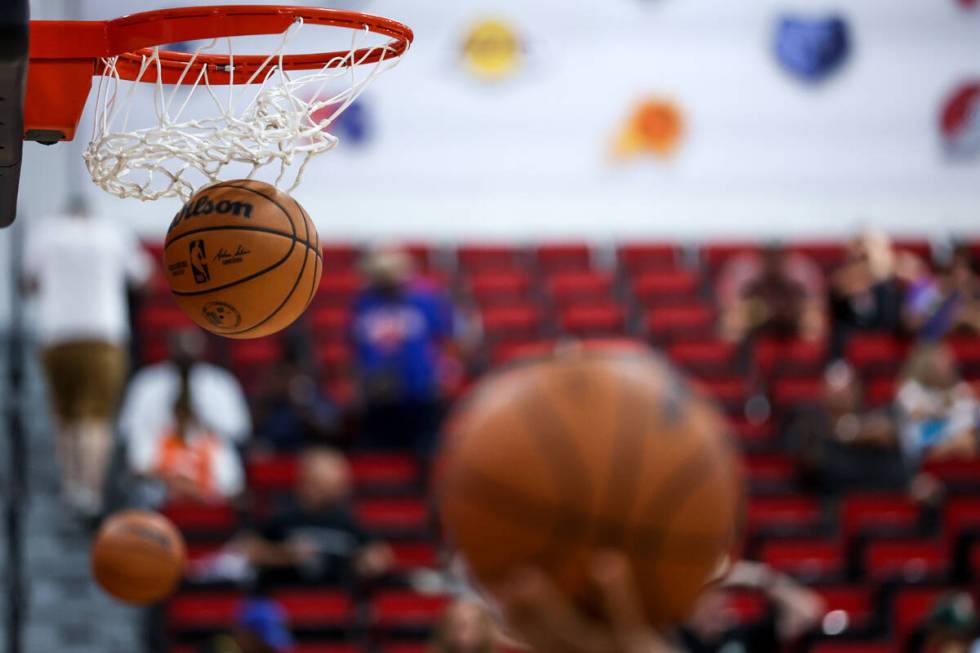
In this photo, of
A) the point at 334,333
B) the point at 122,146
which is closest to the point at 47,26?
the point at 122,146

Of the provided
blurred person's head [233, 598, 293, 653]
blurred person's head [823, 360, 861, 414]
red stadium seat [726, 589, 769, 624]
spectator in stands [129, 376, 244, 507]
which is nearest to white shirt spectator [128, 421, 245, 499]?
spectator in stands [129, 376, 244, 507]

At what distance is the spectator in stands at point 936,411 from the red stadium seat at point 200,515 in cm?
334

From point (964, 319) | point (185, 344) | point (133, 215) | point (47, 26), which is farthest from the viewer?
point (133, 215)

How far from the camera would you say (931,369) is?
25.2 feet

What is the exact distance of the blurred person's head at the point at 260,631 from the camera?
5.82 m

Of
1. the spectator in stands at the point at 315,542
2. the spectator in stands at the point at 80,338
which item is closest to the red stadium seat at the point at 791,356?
the spectator in stands at the point at 315,542

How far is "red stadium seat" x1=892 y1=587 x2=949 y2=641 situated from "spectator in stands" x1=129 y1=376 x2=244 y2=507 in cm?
309

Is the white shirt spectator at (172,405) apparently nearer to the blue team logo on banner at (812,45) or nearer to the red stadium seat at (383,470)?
the red stadium seat at (383,470)

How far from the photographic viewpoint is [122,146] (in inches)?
146

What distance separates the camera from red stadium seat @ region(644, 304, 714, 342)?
897 centimetres

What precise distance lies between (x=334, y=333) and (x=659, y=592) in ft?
22.5

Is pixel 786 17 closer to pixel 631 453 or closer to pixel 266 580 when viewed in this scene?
pixel 266 580

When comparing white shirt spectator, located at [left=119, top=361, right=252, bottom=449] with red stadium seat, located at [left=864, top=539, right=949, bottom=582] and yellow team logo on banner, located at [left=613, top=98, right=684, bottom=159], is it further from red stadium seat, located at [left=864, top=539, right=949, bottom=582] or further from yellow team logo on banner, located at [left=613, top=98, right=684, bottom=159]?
yellow team logo on banner, located at [left=613, top=98, right=684, bottom=159]

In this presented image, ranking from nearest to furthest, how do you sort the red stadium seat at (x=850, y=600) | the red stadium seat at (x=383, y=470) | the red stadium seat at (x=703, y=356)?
1. the red stadium seat at (x=850, y=600)
2. the red stadium seat at (x=383, y=470)
3. the red stadium seat at (x=703, y=356)
